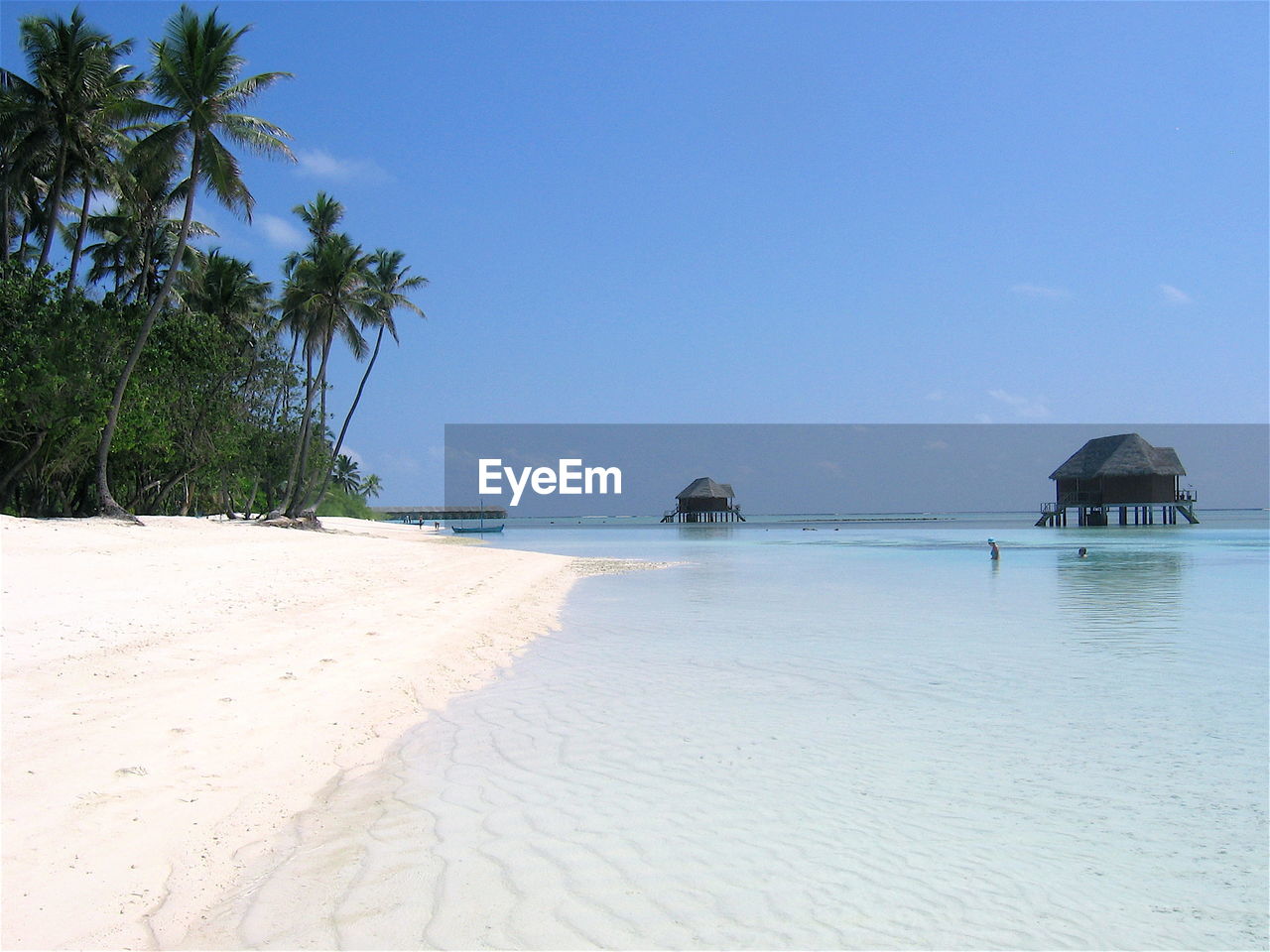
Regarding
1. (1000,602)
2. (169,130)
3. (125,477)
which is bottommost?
(1000,602)

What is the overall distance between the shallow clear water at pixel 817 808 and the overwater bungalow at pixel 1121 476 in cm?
5010

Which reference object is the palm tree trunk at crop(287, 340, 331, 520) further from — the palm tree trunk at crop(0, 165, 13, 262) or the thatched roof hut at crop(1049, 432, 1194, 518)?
the thatched roof hut at crop(1049, 432, 1194, 518)

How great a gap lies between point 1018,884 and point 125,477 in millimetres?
32172

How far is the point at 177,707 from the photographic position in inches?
212

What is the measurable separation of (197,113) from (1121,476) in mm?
54360

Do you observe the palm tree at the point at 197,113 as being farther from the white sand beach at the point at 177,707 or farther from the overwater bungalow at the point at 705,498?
the overwater bungalow at the point at 705,498

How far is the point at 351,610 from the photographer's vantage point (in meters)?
10.5

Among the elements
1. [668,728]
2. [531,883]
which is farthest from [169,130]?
[531,883]

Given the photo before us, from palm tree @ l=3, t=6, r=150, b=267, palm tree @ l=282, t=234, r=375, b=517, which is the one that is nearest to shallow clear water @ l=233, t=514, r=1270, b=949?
palm tree @ l=3, t=6, r=150, b=267

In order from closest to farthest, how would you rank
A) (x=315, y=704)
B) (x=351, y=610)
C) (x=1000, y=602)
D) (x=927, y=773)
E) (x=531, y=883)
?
(x=531, y=883)
(x=927, y=773)
(x=315, y=704)
(x=351, y=610)
(x=1000, y=602)

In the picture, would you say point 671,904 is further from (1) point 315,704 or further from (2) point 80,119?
(2) point 80,119

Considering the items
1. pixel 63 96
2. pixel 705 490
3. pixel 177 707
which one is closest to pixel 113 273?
pixel 63 96

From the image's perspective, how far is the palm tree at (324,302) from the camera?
3191 cm

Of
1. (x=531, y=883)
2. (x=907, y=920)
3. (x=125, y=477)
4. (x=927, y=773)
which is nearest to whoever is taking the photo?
(x=907, y=920)
